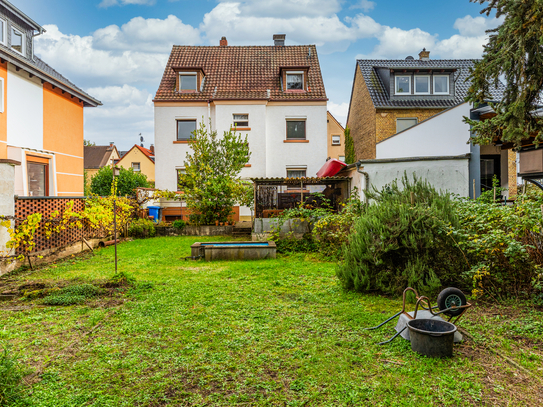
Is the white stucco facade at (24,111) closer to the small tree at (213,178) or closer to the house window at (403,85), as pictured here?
the small tree at (213,178)

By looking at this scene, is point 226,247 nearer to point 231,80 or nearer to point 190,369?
point 190,369

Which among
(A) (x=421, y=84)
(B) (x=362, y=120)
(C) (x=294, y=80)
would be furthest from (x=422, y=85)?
(C) (x=294, y=80)

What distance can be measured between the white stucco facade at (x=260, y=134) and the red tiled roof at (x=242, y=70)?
0.51 metres

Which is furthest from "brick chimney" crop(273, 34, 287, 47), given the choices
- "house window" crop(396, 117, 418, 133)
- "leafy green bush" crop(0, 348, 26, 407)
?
"leafy green bush" crop(0, 348, 26, 407)

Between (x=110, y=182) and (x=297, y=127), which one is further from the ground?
(x=297, y=127)

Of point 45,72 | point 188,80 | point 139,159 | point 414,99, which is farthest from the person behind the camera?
point 139,159

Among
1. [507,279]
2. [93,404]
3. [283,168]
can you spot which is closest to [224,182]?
[283,168]

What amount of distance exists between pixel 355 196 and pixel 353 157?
46.7ft

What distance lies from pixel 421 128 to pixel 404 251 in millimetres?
7471

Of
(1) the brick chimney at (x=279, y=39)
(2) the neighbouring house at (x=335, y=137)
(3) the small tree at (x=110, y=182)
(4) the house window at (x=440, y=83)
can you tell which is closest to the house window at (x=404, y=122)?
(4) the house window at (x=440, y=83)

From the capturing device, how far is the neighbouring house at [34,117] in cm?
1155

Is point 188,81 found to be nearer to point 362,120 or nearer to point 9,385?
point 362,120

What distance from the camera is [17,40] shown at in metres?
13.5

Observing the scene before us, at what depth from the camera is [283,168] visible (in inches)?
805
